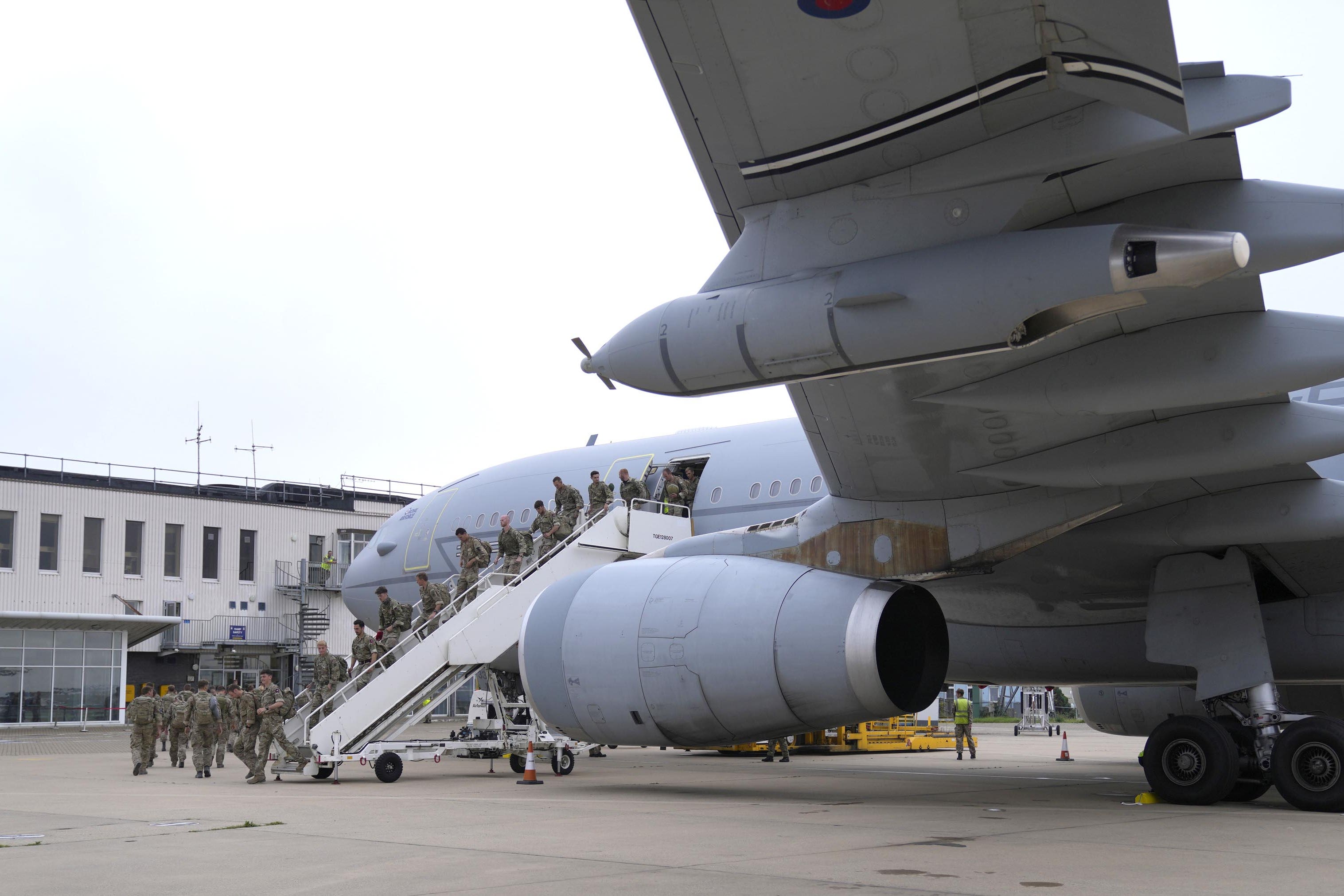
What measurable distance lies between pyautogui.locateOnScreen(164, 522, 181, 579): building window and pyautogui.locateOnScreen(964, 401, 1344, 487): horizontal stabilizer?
121ft

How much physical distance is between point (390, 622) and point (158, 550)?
87.4 ft

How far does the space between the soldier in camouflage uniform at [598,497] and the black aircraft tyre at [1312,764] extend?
954cm

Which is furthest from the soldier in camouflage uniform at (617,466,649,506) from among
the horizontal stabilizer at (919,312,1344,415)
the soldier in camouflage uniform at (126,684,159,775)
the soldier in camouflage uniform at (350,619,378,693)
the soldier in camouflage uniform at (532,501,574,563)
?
the horizontal stabilizer at (919,312,1344,415)

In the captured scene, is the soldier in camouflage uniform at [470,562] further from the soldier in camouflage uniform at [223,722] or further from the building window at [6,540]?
the building window at [6,540]

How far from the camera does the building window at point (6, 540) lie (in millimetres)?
Result: 36344

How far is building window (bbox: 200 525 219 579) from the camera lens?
4097 centimetres

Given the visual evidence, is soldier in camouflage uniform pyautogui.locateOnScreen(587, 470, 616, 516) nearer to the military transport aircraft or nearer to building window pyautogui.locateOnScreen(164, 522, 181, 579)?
the military transport aircraft

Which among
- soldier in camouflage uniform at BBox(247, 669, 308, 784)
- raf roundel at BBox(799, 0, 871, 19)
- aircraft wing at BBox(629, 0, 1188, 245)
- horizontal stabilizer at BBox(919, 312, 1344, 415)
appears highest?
raf roundel at BBox(799, 0, 871, 19)

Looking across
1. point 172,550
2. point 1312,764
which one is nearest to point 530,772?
point 1312,764

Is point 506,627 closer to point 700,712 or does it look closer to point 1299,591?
point 700,712

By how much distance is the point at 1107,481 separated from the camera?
902 cm

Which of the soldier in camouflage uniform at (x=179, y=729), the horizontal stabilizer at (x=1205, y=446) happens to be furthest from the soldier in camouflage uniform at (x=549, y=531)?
the horizontal stabilizer at (x=1205, y=446)

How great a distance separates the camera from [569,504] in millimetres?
17219

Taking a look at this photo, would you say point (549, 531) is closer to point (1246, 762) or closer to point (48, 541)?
point (1246, 762)
